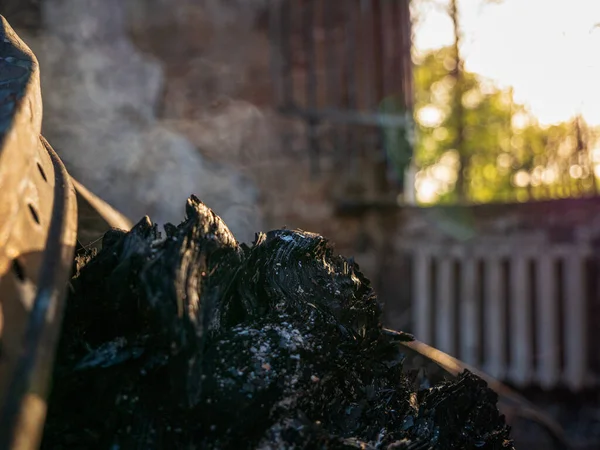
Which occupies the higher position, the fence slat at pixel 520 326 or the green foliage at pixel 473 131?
the green foliage at pixel 473 131

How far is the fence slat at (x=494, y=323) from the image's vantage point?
16.5 feet

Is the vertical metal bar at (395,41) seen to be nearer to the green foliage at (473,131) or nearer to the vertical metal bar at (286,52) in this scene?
the vertical metal bar at (286,52)

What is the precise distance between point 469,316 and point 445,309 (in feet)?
0.68

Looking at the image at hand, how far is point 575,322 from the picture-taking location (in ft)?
15.5

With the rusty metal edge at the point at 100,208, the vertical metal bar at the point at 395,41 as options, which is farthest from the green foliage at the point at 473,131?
the rusty metal edge at the point at 100,208

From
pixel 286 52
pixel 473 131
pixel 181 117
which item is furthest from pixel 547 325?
pixel 473 131

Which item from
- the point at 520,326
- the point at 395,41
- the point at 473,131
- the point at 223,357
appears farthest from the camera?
the point at 473,131

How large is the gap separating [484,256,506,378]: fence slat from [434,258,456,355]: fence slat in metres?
0.29

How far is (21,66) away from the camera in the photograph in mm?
854

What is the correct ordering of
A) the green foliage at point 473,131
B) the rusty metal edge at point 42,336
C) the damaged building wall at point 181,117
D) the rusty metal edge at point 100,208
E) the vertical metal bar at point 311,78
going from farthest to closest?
the green foliage at point 473,131
the vertical metal bar at point 311,78
the damaged building wall at point 181,117
the rusty metal edge at point 100,208
the rusty metal edge at point 42,336

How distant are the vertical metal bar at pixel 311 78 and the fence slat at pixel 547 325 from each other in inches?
78.0

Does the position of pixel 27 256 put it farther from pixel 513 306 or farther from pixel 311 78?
pixel 513 306

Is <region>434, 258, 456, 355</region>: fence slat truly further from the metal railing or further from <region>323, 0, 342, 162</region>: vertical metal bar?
<region>323, 0, 342, 162</region>: vertical metal bar

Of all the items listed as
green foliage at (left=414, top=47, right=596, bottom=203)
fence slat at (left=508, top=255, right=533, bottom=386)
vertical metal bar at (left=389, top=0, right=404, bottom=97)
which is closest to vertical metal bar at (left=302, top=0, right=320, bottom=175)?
vertical metal bar at (left=389, top=0, right=404, bottom=97)
